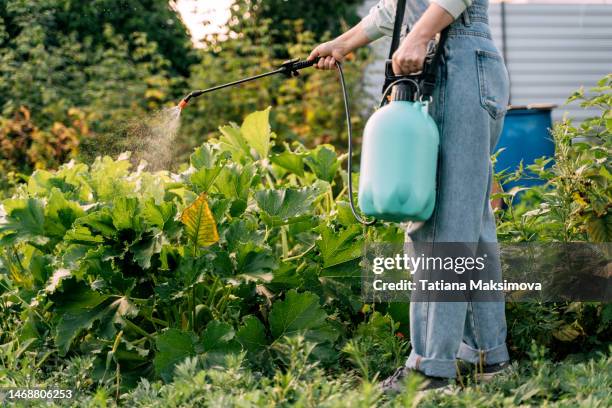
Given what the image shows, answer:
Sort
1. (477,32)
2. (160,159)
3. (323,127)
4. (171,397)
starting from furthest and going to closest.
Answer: (323,127), (160,159), (477,32), (171,397)

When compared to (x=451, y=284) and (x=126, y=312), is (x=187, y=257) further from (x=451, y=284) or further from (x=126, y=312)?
(x=451, y=284)

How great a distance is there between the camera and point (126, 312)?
2600mm

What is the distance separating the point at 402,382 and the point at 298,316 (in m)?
0.40

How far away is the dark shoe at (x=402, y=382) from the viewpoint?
7.38ft

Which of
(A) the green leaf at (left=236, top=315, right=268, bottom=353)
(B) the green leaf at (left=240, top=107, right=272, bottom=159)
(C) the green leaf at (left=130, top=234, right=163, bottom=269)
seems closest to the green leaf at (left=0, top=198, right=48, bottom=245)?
(C) the green leaf at (left=130, top=234, right=163, bottom=269)

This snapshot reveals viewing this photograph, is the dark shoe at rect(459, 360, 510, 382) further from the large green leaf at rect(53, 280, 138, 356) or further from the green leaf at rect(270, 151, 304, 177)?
the green leaf at rect(270, 151, 304, 177)

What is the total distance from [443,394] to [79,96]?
4.93 m

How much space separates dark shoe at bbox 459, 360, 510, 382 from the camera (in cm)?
233

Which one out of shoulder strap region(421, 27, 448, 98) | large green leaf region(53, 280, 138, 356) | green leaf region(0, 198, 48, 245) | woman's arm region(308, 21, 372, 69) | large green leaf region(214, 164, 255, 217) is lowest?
large green leaf region(53, 280, 138, 356)

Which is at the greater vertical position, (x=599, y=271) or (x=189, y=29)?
(x=189, y=29)

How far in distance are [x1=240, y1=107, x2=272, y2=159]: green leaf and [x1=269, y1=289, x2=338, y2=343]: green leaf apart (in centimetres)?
100

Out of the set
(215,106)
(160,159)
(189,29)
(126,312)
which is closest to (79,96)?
(215,106)

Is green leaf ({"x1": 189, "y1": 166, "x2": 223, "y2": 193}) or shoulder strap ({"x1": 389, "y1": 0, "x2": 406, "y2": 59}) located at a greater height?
shoulder strap ({"x1": 389, "y1": 0, "x2": 406, "y2": 59})

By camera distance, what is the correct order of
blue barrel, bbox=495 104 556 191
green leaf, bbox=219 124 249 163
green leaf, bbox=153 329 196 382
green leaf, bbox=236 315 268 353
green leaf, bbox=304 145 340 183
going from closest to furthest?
green leaf, bbox=153 329 196 382 → green leaf, bbox=236 315 268 353 → green leaf, bbox=304 145 340 183 → green leaf, bbox=219 124 249 163 → blue barrel, bbox=495 104 556 191
